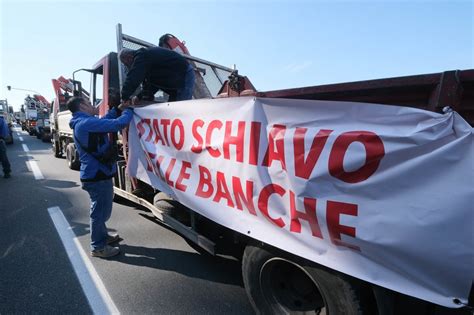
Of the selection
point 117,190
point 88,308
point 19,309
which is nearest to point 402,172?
point 88,308

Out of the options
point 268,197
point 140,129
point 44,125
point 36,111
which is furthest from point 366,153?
point 36,111

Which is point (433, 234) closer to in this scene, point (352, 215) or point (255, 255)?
point (352, 215)

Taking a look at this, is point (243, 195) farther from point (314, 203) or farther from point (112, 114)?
point (112, 114)

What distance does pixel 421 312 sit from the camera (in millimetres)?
1801

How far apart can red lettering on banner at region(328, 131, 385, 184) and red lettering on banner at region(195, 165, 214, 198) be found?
1118 mm

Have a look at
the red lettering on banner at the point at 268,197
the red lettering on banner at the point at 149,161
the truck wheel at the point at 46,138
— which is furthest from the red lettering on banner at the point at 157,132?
the truck wheel at the point at 46,138

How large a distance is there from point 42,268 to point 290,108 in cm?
334

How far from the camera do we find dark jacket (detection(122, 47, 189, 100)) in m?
3.55

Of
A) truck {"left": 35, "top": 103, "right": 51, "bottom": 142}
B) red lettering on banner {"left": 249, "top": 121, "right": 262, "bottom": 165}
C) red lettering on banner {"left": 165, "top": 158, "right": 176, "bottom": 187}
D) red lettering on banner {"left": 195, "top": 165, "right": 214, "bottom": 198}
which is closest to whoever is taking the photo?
red lettering on banner {"left": 249, "top": 121, "right": 262, "bottom": 165}

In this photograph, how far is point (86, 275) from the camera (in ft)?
10.3

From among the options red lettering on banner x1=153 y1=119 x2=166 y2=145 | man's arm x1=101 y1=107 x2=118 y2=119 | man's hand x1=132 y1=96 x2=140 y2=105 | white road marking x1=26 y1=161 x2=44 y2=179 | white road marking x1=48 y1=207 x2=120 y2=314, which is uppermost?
man's hand x1=132 y1=96 x2=140 y2=105

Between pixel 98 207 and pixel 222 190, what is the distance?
201cm

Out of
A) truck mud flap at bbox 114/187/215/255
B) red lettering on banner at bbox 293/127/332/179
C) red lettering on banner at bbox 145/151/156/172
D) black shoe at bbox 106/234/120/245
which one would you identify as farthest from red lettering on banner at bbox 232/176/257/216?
black shoe at bbox 106/234/120/245

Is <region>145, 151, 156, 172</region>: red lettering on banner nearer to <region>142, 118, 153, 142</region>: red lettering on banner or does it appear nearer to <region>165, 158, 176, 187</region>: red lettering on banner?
<region>142, 118, 153, 142</region>: red lettering on banner
